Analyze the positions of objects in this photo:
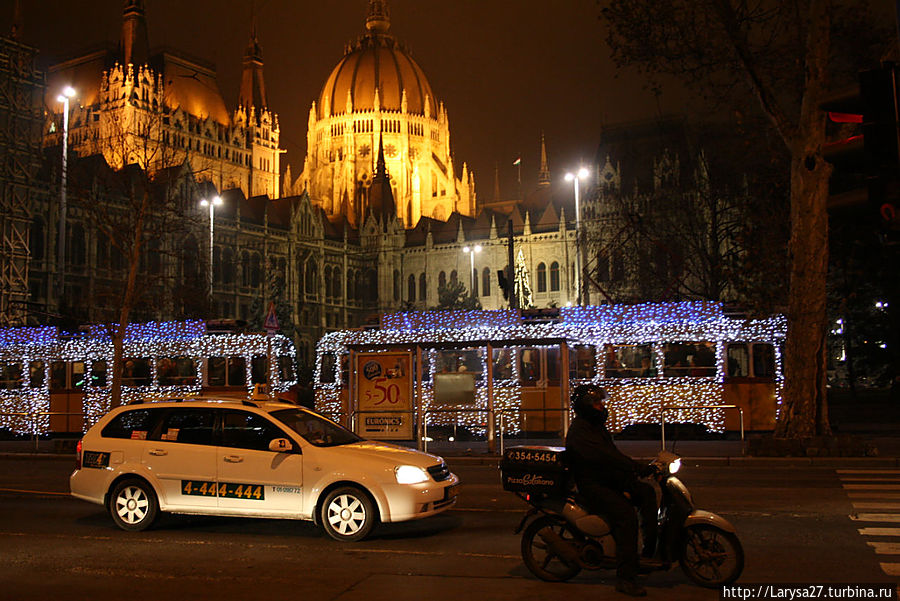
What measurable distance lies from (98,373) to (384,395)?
10.0m

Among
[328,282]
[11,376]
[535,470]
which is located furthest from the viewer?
[328,282]

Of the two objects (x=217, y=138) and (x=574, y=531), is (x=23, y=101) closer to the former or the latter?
(x=574, y=531)

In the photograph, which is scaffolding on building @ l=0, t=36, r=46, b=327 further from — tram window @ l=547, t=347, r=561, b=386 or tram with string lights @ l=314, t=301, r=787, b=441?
tram window @ l=547, t=347, r=561, b=386

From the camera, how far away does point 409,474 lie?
9250 millimetres

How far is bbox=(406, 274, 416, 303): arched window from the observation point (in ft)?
328

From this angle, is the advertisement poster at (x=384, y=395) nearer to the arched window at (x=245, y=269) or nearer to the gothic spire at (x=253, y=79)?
the arched window at (x=245, y=269)

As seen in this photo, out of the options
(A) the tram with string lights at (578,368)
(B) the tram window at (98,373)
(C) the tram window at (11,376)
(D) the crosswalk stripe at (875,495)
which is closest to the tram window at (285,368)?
(A) the tram with string lights at (578,368)

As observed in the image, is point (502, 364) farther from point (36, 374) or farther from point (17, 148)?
point (17, 148)

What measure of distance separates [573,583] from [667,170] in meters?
40.9

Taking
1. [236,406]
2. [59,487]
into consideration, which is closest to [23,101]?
[59,487]

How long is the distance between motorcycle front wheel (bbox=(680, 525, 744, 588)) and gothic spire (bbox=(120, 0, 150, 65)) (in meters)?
109

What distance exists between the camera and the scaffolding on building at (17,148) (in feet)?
148

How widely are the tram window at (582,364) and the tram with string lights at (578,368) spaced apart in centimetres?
2

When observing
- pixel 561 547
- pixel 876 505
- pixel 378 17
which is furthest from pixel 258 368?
pixel 378 17
